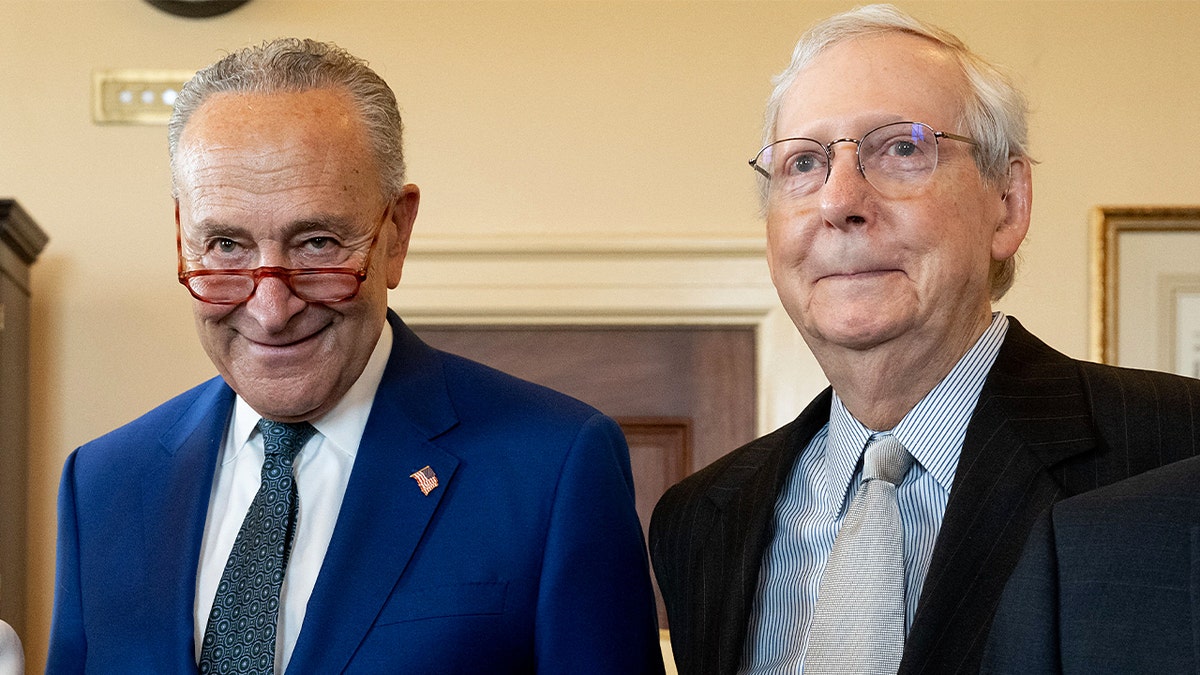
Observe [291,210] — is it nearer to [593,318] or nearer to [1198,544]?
[1198,544]

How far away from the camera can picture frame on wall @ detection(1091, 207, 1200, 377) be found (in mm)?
3377

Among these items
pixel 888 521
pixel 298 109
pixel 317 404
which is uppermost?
pixel 298 109

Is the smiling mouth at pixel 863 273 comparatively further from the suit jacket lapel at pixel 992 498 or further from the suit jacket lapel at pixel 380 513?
the suit jacket lapel at pixel 380 513

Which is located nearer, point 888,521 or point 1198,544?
point 1198,544

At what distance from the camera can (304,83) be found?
155 cm

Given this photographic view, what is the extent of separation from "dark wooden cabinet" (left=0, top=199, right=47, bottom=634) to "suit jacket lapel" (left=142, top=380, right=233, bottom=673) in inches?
56.6

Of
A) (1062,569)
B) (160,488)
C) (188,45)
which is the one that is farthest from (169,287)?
(1062,569)

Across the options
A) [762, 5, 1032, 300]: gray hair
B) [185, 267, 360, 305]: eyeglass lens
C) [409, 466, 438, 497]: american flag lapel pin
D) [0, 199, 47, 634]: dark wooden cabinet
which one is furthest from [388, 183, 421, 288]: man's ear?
[0, 199, 47, 634]: dark wooden cabinet

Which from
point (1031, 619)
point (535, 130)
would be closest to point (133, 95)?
point (535, 130)

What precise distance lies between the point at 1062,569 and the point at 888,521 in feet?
1.55

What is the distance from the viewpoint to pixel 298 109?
1.53 metres

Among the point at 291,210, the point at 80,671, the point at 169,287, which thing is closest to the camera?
the point at 291,210

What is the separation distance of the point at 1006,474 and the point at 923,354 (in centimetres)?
17

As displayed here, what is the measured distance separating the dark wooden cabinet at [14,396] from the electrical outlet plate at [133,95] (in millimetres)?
383
